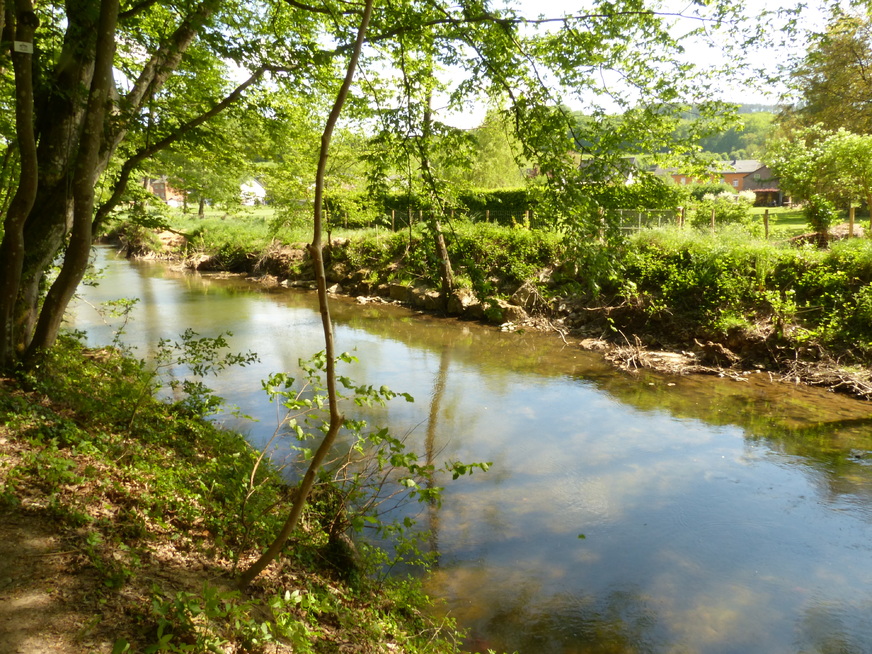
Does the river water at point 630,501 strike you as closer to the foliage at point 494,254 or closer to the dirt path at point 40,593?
the dirt path at point 40,593

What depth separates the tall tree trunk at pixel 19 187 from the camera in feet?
15.5

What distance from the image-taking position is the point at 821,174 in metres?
14.0

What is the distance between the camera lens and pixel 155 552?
3.57 meters

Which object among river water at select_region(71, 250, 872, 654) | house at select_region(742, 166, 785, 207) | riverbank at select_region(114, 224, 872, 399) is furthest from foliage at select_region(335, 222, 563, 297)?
house at select_region(742, 166, 785, 207)

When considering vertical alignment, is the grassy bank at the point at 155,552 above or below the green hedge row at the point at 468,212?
below

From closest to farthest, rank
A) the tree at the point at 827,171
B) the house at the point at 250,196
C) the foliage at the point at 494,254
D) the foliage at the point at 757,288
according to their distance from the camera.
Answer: the foliage at the point at 757,288, the tree at the point at 827,171, the foliage at the point at 494,254, the house at the point at 250,196

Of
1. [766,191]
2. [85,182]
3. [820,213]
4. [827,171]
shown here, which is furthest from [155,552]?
[766,191]

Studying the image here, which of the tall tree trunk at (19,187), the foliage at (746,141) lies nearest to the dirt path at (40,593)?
the tall tree trunk at (19,187)

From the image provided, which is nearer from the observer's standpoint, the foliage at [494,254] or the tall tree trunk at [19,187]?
the tall tree trunk at [19,187]

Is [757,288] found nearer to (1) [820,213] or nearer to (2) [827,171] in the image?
(1) [820,213]

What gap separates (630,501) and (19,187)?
22.1 feet

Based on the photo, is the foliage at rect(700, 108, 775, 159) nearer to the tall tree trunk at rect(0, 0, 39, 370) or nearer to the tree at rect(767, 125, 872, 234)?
the tree at rect(767, 125, 872, 234)

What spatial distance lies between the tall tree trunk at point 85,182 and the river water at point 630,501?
2699mm

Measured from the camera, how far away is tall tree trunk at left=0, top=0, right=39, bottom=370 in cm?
471
